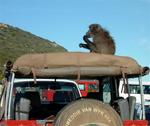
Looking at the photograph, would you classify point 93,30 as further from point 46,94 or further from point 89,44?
point 46,94

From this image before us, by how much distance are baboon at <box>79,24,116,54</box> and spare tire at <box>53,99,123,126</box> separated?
3.60m

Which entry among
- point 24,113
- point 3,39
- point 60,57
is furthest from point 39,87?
Answer: point 3,39

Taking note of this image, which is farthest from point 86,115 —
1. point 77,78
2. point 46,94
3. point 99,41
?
point 46,94

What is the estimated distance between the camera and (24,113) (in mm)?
8203

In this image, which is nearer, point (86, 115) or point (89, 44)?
point (86, 115)

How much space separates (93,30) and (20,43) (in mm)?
66807

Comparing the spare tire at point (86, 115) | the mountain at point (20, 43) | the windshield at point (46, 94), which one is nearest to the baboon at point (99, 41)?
the windshield at point (46, 94)

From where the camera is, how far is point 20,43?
256 ft

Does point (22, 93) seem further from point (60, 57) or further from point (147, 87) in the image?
point (147, 87)

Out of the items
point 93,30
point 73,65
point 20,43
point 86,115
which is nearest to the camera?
point 86,115

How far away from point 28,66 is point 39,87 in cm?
353

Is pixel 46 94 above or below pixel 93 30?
below

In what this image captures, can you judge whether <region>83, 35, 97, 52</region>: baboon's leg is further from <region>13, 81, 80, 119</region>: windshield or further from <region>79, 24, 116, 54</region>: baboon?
<region>13, 81, 80, 119</region>: windshield

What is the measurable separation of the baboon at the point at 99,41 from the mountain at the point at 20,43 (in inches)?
2039
